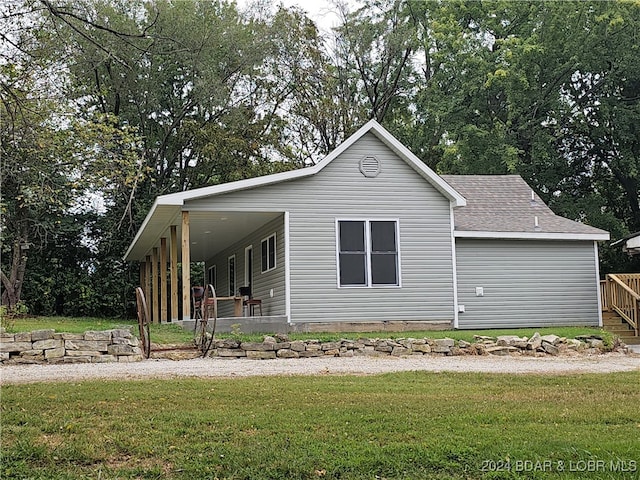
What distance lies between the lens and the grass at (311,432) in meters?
5.64

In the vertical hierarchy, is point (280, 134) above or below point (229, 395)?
above

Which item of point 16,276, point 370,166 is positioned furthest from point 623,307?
point 16,276

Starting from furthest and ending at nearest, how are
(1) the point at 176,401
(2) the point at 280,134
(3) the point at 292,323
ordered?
(2) the point at 280,134
(3) the point at 292,323
(1) the point at 176,401

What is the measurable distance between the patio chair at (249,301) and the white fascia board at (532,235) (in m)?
4.98

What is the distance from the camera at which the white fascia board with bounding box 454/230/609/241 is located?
A: 1869cm

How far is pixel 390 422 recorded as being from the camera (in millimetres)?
6770

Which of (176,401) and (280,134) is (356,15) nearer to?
(280,134)

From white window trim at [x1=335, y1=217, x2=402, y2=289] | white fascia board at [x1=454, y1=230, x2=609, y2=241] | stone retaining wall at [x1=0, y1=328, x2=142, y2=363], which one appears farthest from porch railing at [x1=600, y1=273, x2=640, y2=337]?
stone retaining wall at [x1=0, y1=328, x2=142, y2=363]

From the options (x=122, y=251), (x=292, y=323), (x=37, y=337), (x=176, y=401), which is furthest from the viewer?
(x=122, y=251)

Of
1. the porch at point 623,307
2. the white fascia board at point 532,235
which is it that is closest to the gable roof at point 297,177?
the white fascia board at point 532,235

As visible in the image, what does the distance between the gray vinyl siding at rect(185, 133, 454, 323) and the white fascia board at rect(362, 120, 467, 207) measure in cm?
17

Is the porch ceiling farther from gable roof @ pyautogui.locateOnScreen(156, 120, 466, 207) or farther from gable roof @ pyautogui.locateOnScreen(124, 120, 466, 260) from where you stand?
gable roof @ pyautogui.locateOnScreen(156, 120, 466, 207)

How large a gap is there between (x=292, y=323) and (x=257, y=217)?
9.32 ft

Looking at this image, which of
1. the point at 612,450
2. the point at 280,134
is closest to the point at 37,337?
the point at 612,450
